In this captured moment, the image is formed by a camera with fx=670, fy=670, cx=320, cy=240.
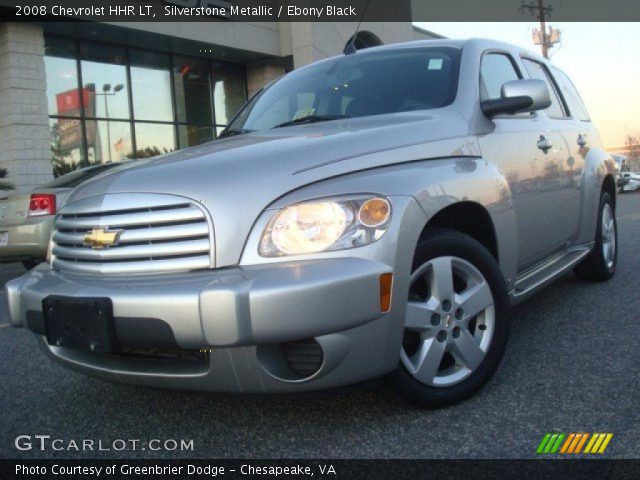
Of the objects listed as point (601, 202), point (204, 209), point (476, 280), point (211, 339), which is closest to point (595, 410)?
point (476, 280)

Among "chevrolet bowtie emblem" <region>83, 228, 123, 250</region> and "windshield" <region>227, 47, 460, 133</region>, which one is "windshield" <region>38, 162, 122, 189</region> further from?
"chevrolet bowtie emblem" <region>83, 228, 123, 250</region>

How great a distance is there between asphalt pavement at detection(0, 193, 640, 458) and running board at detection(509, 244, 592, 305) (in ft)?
0.95

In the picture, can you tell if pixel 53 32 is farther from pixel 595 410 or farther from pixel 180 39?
pixel 595 410

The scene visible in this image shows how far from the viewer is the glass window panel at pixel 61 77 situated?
13.5 meters

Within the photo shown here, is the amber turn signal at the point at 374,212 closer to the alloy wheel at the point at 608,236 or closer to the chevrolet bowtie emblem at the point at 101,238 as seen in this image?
the chevrolet bowtie emblem at the point at 101,238

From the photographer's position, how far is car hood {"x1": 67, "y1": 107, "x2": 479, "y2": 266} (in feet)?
7.49

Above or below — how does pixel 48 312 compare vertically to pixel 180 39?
below

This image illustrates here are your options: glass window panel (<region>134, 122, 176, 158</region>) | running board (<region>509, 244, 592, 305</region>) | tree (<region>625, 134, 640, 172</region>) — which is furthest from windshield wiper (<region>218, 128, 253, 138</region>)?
tree (<region>625, 134, 640, 172</region>)

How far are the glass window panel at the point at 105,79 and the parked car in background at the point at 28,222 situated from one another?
298 inches

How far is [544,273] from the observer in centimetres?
365

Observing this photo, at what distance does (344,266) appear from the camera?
2.19 metres

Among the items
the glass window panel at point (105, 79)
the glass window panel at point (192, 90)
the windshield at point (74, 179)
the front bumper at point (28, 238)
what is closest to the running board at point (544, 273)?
the windshield at point (74, 179)

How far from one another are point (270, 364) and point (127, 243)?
2.23 feet
